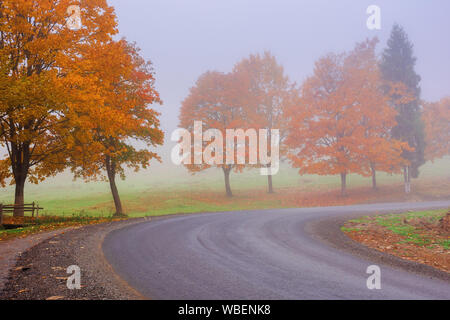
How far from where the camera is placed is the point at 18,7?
12.6 metres

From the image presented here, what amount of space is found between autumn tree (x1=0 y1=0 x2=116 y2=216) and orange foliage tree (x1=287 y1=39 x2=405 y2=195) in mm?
19043

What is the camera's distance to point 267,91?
32156mm

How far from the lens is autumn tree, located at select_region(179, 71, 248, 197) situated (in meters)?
28.6

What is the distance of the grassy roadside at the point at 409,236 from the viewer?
763 cm

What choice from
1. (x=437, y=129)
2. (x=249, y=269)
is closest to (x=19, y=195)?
(x=249, y=269)

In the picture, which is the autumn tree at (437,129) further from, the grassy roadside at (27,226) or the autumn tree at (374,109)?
the grassy roadside at (27,226)

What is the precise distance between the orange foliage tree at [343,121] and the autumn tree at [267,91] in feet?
11.8

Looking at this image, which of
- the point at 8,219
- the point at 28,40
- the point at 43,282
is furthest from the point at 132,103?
the point at 43,282

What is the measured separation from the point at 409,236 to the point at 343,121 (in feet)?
56.9

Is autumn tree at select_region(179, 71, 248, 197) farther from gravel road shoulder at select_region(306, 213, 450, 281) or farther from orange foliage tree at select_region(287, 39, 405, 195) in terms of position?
gravel road shoulder at select_region(306, 213, 450, 281)

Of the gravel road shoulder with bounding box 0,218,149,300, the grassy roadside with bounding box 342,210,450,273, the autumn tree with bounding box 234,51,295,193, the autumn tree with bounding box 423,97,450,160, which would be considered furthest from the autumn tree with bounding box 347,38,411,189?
the gravel road shoulder with bounding box 0,218,149,300
